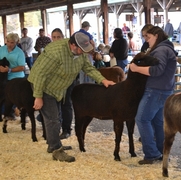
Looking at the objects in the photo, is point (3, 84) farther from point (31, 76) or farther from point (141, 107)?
point (141, 107)

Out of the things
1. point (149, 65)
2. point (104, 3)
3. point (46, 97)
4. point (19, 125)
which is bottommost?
point (19, 125)

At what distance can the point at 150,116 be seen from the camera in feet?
14.2

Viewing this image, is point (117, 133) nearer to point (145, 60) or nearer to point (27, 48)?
point (145, 60)

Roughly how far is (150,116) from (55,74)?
4.26ft

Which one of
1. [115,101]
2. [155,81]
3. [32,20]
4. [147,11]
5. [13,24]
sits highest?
[32,20]

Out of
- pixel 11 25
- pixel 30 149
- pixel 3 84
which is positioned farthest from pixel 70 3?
pixel 11 25

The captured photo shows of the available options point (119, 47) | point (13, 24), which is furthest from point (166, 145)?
point (13, 24)

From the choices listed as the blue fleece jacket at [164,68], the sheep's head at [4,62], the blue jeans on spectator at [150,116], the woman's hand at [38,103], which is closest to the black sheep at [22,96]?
the sheep's head at [4,62]

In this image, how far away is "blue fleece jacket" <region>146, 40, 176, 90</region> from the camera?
4.12 meters

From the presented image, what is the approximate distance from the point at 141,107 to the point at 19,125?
3.49 meters

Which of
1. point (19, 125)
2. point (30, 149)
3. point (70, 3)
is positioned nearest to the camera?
point (30, 149)

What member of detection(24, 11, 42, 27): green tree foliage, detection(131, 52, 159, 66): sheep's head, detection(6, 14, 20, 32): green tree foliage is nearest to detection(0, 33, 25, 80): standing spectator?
detection(131, 52, 159, 66): sheep's head

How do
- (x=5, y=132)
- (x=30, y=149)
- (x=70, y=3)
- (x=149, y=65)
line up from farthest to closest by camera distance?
(x=70, y=3), (x=5, y=132), (x=30, y=149), (x=149, y=65)

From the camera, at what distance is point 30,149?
5.41 m
